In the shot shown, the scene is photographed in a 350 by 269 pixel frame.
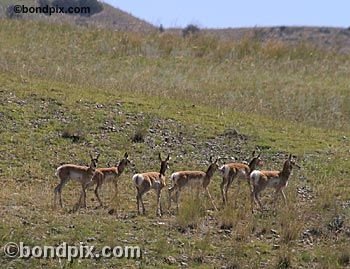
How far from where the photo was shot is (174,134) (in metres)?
20.4

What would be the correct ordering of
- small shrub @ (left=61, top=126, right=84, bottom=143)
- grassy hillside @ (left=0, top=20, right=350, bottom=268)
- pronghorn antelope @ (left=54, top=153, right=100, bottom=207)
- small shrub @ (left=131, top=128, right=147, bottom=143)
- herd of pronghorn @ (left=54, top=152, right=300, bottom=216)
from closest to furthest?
grassy hillside @ (left=0, top=20, right=350, bottom=268) → herd of pronghorn @ (left=54, top=152, right=300, bottom=216) → pronghorn antelope @ (left=54, top=153, right=100, bottom=207) → small shrub @ (left=61, top=126, right=84, bottom=143) → small shrub @ (left=131, top=128, right=147, bottom=143)

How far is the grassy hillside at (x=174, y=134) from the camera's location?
498 inches

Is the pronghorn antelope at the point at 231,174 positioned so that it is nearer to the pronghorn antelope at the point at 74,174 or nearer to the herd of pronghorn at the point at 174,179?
the herd of pronghorn at the point at 174,179

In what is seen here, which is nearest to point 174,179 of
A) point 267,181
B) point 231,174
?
point 231,174

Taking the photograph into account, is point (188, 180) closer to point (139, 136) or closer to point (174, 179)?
point (174, 179)

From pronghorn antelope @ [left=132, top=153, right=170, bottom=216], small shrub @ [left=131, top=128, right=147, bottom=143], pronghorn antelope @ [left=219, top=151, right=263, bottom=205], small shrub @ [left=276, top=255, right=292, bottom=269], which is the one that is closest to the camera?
small shrub @ [left=276, top=255, right=292, bottom=269]

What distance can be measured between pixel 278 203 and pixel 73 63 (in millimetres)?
14978

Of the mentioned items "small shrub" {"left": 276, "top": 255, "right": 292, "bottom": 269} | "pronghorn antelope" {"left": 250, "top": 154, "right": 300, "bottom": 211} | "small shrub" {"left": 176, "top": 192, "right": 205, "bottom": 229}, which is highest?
"pronghorn antelope" {"left": 250, "top": 154, "right": 300, "bottom": 211}

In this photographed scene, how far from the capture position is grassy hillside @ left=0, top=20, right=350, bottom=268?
12656 mm

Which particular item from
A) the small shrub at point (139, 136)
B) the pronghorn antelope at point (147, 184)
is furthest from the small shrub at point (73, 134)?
the pronghorn antelope at point (147, 184)

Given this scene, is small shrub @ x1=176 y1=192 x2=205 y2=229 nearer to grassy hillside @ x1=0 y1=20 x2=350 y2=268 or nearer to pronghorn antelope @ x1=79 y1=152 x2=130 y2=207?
grassy hillside @ x1=0 y1=20 x2=350 y2=268

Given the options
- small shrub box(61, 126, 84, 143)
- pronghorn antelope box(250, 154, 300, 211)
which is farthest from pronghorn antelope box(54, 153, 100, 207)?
small shrub box(61, 126, 84, 143)

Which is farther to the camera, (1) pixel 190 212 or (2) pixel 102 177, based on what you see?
(2) pixel 102 177

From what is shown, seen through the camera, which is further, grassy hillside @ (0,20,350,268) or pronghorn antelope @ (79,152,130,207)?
pronghorn antelope @ (79,152,130,207)
